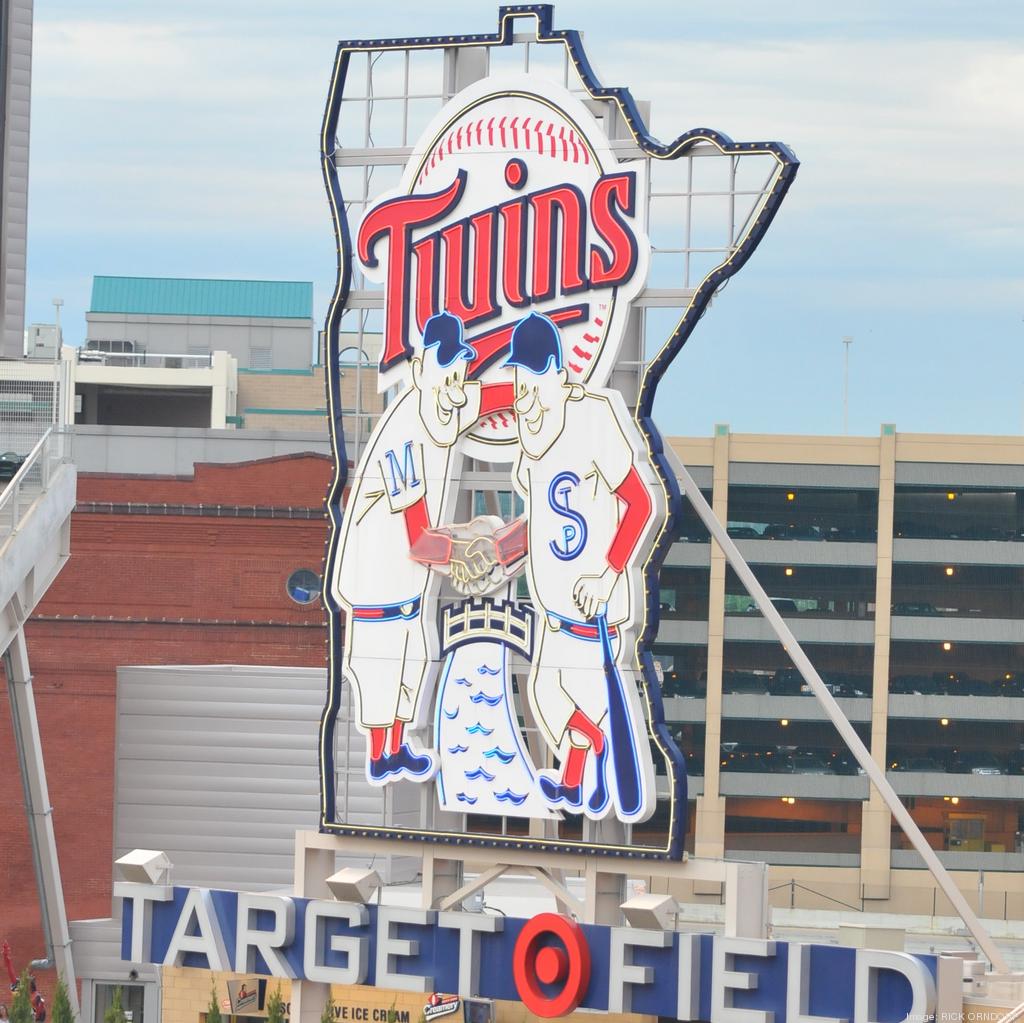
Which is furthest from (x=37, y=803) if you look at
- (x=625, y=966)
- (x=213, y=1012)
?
(x=625, y=966)

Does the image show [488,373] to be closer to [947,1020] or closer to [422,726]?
[422,726]

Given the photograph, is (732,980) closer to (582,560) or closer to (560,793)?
(560,793)

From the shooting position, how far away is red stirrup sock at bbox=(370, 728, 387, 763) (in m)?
38.6

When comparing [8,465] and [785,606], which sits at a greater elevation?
[8,465]

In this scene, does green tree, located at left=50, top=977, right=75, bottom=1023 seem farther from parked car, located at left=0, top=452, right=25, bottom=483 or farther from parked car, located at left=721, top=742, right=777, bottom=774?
parked car, located at left=721, top=742, right=777, bottom=774

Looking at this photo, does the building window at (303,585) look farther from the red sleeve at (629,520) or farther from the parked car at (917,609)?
the parked car at (917,609)

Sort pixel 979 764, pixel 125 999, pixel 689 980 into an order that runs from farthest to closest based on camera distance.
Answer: pixel 979 764
pixel 125 999
pixel 689 980

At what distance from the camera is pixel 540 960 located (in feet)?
122

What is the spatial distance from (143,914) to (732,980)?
10.7 meters

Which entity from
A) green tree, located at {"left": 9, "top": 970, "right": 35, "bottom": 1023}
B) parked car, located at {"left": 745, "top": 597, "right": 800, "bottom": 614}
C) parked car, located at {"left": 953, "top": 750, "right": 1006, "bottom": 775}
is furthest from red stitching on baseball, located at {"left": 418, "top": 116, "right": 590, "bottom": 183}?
parked car, located at {"left": 953, "top": 750, "right": 1006, "bottom": 775}

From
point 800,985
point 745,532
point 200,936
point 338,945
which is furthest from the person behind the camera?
point 745,532

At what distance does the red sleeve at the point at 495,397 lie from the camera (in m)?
37.8

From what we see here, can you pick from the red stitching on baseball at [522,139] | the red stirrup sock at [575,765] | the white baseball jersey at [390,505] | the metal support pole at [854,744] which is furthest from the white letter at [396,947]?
the red stitching on baseball at [522,139]

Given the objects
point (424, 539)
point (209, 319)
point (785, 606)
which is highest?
point (209, 319)
